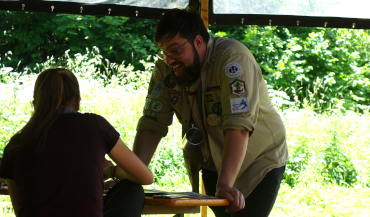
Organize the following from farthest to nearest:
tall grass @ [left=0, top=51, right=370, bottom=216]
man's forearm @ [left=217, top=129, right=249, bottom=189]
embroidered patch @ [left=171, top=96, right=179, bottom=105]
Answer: tall grass @ [left=0, top=51, right=370, bottom=216]
embroidered patch @ [left=171, top=96, right=179, bottom=105]
man's forearm @ [left=217, top=129, right=249, bottom=189]

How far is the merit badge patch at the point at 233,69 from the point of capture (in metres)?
1.87

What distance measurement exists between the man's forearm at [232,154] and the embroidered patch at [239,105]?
3.6 inches

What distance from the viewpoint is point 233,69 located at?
1885 millimetres

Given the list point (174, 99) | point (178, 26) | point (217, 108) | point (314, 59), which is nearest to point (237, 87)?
point (217, 108)

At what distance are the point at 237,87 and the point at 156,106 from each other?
61 cm

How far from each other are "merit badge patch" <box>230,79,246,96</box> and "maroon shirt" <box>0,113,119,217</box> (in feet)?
2.01

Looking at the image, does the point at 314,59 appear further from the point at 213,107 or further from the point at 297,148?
the point at 213,107

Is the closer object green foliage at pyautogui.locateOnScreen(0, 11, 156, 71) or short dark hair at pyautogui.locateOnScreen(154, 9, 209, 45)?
short dark hair at pyautogui.locateOnScreen(154, 9, 209, 45)

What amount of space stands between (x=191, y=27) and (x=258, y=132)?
1.95ft

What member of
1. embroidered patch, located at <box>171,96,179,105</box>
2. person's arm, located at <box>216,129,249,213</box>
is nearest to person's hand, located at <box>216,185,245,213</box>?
person's arm, located at <box>216,129,249,213</box>

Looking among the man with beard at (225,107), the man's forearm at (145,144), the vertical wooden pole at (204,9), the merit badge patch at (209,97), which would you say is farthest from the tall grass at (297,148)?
the merit badge patch at (209,97)

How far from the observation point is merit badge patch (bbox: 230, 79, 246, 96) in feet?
6.02

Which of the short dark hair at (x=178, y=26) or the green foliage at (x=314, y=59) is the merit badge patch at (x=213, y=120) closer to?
the short dark hair at (x=178, y=26)

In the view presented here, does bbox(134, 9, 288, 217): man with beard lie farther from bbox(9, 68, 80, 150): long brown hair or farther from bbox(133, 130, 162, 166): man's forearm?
bbox(9, 68, 80, 150): long brown hair
